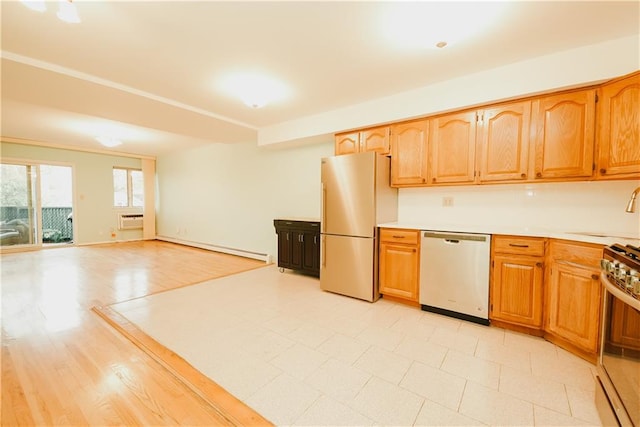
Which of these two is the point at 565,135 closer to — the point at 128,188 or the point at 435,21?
the point at 435,21

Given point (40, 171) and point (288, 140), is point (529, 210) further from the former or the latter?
point (40, 171)

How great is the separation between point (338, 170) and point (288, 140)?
1279 millimetres

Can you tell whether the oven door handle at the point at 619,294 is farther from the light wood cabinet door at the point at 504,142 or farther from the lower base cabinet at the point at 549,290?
the light wood cabinet door at the point at 504,142

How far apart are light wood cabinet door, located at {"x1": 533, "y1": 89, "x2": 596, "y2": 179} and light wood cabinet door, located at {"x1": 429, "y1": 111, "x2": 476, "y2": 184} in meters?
0.51

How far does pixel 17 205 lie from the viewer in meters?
5.69

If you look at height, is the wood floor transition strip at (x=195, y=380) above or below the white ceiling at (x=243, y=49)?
below

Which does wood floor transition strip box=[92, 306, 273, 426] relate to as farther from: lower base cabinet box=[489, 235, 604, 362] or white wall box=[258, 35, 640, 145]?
white wall box=[258, 35, 640, 145]

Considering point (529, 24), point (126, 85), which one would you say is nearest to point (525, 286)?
point (529, 24)

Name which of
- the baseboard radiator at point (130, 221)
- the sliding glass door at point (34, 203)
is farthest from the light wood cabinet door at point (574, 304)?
the sliding glass door at point (34, 203)

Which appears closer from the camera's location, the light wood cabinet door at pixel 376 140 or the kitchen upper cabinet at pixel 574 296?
the kitchen upper cabinet at pixel 574 296

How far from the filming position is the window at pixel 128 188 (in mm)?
7168

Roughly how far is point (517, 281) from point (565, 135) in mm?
1295

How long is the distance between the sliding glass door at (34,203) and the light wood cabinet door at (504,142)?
28.0 ft

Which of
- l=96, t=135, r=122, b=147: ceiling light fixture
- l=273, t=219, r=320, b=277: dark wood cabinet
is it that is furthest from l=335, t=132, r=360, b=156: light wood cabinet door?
l=96, t=135, r=122, b=147: ceiling light fixture
